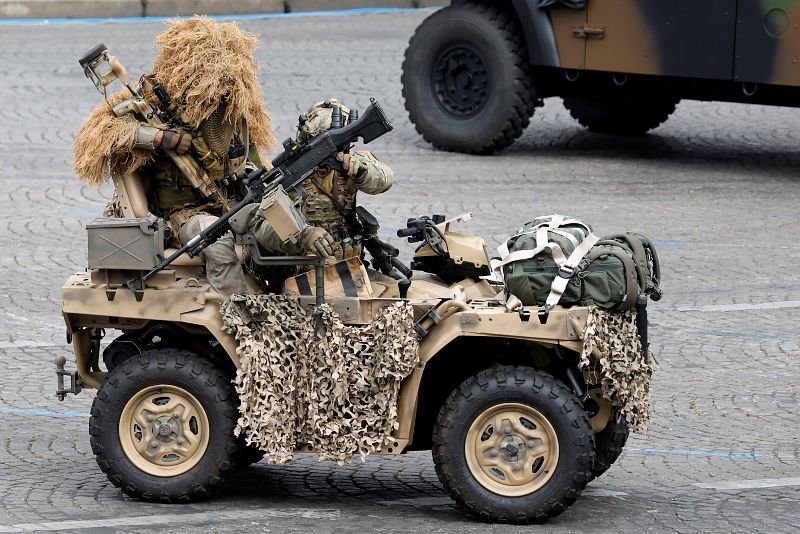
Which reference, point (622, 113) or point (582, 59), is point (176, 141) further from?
point (622, 113)

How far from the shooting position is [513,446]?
729 cm

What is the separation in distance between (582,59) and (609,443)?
848 centimetres

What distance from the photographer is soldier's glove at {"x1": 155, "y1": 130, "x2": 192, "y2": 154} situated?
8.01 meters

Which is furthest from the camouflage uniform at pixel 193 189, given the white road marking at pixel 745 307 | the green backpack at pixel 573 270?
the white road marking at pixel 745 307

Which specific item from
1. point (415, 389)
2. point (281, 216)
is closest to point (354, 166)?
point (281, 216)

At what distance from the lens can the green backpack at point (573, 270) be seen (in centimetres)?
733

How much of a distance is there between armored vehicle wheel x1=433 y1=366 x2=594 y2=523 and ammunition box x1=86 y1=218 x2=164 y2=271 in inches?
59.3

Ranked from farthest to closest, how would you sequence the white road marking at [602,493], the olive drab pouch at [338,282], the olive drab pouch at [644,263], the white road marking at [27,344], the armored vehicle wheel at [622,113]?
the armored vehicle wheel at [622,113], the white road marking at [27,344], the white road marking at [602,493], the olive drab pouch at [338,282], the olive drab pouch at [644,263]

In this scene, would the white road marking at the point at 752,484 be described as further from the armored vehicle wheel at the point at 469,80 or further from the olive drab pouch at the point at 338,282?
the armored vehicle wheel at the point at 469,80

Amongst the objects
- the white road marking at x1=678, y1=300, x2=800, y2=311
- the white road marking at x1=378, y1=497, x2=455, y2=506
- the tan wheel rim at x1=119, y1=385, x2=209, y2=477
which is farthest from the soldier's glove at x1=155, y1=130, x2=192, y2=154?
the white road marking at x1=678, y1=300, x2=800, y2=311

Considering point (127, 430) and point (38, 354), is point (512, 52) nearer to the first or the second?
point (38, 354)

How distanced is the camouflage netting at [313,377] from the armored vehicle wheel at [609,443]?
3.47 ft

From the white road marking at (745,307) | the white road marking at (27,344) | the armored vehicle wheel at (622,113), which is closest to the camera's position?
the white road marking at (27,344)

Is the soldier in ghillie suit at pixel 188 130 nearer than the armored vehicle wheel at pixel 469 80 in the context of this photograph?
Yes
